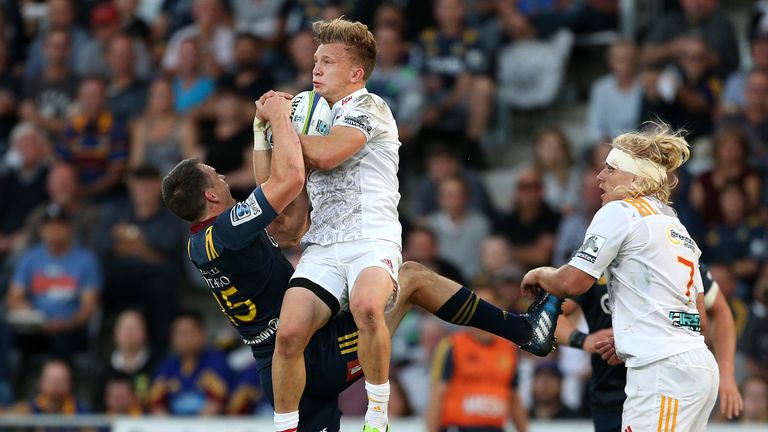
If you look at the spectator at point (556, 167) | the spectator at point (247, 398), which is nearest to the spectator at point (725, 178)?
the spectator at point (556, 167)

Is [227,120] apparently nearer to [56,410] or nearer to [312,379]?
[56,410]

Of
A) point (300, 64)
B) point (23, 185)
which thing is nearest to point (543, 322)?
point (300, 64)

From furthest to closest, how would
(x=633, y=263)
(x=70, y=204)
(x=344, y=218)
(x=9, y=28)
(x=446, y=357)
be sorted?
(x=9, y=28) → (x=70, y=204) → (x=446, y=357) → (x=344, y=218) → (x=633, y=263)

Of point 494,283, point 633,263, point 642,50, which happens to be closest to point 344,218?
point 633,263

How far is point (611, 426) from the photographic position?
7488 millimetres

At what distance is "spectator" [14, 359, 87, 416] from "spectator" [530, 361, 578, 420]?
14.5 feet

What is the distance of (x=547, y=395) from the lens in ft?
39.1

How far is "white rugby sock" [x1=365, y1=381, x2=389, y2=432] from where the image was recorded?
22.4ft

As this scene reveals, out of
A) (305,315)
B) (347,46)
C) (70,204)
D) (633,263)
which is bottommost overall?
(70,204)

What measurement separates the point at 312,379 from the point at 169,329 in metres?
6.79

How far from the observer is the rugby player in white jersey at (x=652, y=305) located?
6.42 metres

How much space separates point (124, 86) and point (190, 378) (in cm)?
443

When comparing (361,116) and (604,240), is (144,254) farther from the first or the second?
(604,240)

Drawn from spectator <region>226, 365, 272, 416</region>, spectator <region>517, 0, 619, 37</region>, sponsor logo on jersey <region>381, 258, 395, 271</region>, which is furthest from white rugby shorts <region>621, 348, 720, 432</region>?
spectator <region>517, 0, 619, 37</region>
